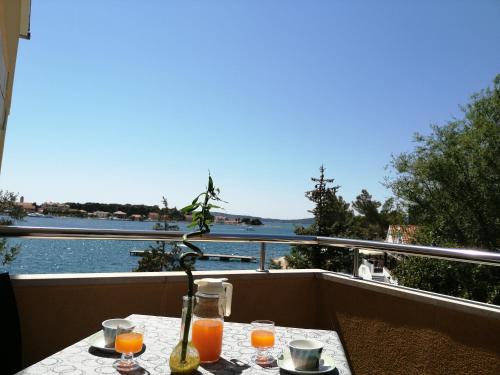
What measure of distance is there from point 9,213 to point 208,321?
531cm

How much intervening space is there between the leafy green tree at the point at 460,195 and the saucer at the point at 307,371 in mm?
13763

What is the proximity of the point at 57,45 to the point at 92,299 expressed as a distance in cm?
603

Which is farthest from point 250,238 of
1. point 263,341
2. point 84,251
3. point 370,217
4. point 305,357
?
point 370,217

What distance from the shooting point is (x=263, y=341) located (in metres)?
1.32

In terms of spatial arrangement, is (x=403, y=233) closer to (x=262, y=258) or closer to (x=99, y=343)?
(x=262, y=258)

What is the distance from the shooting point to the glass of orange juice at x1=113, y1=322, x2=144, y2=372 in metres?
1.15

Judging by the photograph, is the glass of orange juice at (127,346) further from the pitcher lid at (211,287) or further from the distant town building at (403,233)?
the distant town building at (403,233)

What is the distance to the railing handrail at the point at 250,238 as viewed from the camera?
5.88 ft

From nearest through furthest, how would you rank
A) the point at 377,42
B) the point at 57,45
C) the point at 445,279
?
the point at 57,45
the point at 377,42
the point at 445,279

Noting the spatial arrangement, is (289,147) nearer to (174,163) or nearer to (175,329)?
(174,163)

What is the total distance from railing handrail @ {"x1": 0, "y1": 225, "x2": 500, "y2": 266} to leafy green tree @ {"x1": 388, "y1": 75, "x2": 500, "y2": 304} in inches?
499

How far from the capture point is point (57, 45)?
22.4ft

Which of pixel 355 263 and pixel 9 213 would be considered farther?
pixel 9 213

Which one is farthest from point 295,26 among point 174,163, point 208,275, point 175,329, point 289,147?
point 174,163
